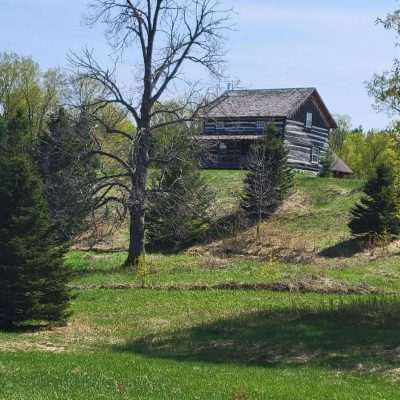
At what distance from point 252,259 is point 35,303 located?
1631 cm

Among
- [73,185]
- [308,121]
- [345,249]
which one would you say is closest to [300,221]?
[345,249]

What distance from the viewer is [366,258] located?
3325 centimetres

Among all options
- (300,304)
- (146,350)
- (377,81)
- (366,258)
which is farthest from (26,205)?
(366,258)

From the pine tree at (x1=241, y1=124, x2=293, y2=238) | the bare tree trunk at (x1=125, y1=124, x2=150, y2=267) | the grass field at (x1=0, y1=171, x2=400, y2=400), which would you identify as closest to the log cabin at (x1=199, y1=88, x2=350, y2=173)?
the pine tree at (x1=241, y1=124, x2=293, y2=238)

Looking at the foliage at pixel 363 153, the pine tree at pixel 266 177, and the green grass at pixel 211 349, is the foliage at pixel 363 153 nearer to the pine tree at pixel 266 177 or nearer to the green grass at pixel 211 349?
the pine tree at pixel 266 177

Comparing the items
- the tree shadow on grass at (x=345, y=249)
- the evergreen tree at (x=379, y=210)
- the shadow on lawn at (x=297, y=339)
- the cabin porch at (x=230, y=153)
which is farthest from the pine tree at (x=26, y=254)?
the cabin porch at (x=230, y=153)

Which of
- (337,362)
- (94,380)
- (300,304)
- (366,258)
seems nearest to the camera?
(94,380)

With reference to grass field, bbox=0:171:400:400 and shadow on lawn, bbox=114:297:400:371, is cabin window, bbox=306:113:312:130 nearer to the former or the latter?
grass field, bbox=0:171:400:400

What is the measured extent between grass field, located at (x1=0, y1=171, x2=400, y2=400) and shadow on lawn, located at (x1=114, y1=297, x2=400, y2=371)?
3cm

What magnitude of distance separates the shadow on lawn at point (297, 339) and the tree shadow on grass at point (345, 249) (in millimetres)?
13463

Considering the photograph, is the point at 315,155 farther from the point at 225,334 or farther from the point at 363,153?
the point at 225,334

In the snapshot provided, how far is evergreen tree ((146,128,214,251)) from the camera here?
33094 mm

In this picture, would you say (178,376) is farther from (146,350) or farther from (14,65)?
(14,65)

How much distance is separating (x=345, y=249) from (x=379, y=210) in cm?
269
